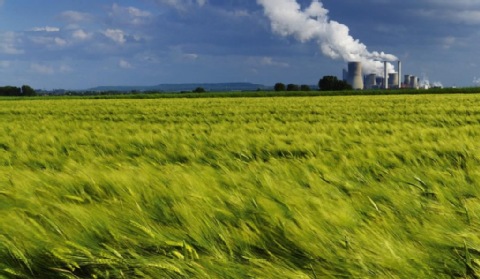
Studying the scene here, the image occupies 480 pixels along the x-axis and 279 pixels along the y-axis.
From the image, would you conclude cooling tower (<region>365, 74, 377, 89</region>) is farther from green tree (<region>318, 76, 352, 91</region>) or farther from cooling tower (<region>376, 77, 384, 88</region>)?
green tree (<region>318, 76, 352, 91</region>)

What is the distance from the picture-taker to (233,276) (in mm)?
1464

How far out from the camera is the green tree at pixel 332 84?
89625 mm

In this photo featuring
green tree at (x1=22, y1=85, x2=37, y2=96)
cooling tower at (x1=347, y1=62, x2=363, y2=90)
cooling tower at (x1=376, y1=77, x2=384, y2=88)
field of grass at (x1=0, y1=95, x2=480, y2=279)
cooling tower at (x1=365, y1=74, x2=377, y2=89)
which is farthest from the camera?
cooling tower at (x1=376, y1=77, x2=384, y2=88)

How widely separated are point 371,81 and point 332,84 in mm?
42196

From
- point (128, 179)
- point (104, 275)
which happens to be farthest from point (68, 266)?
point (128, 179)

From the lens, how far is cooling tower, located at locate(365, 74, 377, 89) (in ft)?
419

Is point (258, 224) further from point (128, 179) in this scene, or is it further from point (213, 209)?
point (128, 179)

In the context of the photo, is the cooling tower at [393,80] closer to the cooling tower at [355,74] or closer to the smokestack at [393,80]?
the smokestack at [393,80]

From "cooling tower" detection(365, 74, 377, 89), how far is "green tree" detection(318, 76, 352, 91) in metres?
39.8

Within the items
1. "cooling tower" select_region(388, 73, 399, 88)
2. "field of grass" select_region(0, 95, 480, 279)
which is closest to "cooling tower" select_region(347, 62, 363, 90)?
"cooling tower" select_region(388, 73, 399, 88)

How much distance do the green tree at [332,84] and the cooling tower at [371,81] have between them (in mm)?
39833

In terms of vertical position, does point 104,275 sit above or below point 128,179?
below

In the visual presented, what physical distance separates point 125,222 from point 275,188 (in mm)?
825

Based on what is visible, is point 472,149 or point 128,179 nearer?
point 128,179
